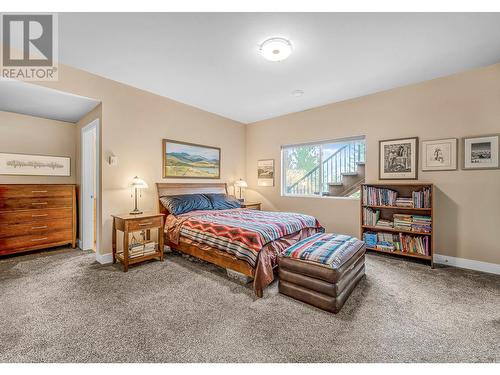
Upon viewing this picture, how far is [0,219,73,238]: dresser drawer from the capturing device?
11.2ft

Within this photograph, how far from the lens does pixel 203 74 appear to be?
3.13 meters

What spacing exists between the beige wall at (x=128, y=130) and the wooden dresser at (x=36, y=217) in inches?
49.8

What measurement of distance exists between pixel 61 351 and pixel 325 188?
4.38 m

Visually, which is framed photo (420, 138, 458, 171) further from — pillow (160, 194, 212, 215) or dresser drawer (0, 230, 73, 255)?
dresser drawer (0, 230, 73, 255)

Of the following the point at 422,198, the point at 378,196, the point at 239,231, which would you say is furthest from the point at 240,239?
the point at 422,198

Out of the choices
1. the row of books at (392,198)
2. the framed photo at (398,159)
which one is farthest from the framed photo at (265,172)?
the framed photo at (398,159)

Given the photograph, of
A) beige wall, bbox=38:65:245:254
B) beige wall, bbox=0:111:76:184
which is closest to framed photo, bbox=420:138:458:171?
beige wall, bbox=38:65:245:254

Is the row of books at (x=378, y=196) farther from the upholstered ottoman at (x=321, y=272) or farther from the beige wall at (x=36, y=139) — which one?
the beige wall at (x=36, y=139)

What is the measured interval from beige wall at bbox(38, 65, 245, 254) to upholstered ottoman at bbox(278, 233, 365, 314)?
2.61 m

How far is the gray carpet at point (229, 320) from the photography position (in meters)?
1.54

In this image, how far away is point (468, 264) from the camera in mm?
3062

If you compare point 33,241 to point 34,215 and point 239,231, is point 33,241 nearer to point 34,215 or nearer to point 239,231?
point 34,215
